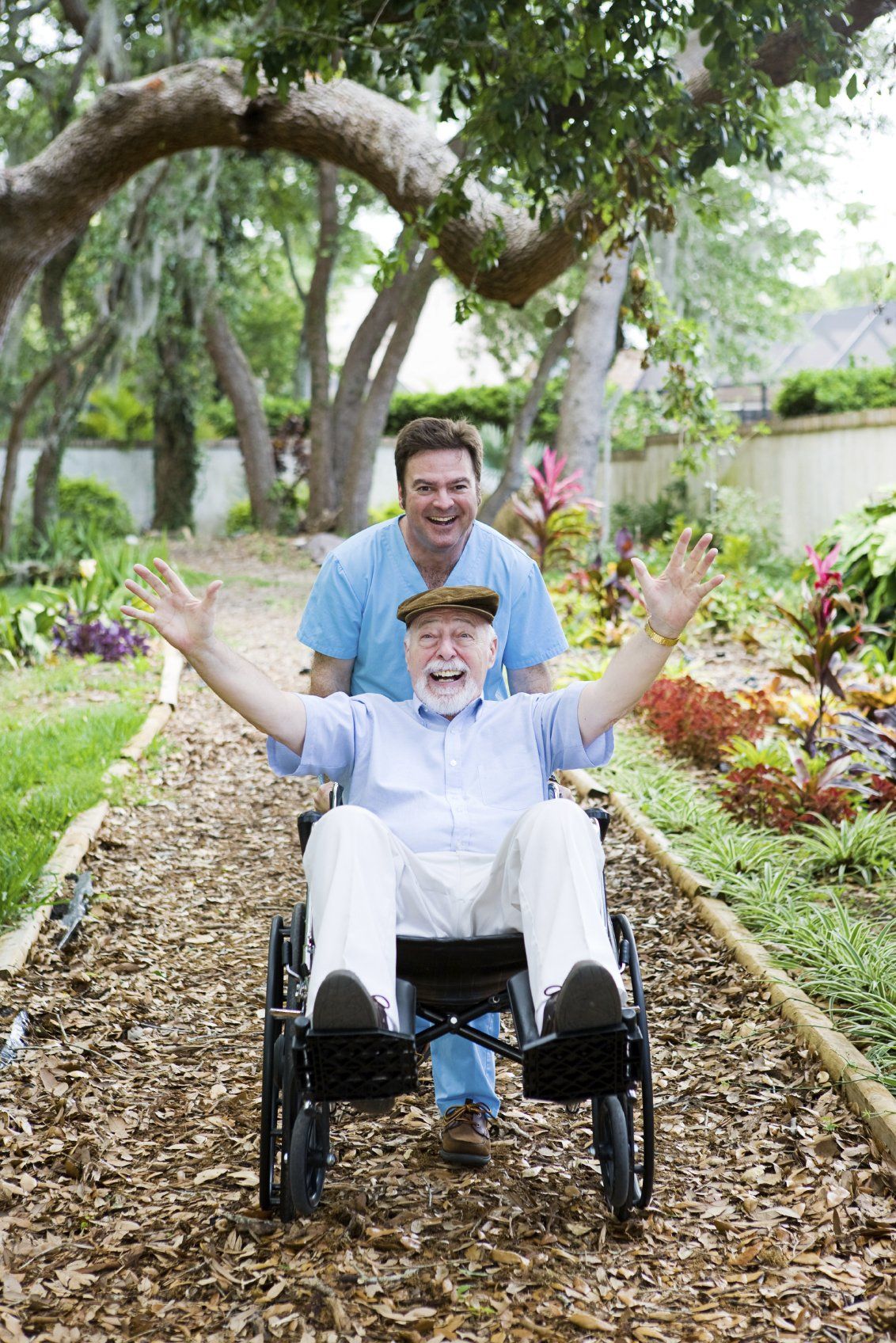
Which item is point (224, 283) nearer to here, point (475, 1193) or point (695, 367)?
point (695, 367)

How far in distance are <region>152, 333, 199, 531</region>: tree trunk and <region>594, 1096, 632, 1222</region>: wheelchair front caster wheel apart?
15.5 meters

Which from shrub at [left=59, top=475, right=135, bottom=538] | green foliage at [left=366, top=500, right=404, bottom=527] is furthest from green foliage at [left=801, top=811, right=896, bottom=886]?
shrub at [left=59, top=475, right=135, bottom=538]

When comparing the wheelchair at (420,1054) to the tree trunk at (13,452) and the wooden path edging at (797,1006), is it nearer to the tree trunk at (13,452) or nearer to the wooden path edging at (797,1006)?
the wooden path edging at (797,1006)

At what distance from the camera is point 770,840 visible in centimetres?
451

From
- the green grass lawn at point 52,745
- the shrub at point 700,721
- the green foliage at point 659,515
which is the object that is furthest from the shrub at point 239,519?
the shrub at point 700,721

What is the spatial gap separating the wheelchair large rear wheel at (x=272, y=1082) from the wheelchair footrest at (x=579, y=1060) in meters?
0.48

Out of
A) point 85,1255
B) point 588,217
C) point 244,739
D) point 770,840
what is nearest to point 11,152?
point 244,739

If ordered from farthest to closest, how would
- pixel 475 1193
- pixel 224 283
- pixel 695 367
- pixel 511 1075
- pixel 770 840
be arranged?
pixel 224 283 < pixel 695 367 < pixel 770 840 < pixel 511 1075 < pixel 475 1193

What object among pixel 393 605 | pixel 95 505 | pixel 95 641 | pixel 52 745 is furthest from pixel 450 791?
pixel 95 505

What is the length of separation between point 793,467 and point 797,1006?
960 centimetres

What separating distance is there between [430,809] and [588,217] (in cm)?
280

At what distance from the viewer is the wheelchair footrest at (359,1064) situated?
2.15 metres

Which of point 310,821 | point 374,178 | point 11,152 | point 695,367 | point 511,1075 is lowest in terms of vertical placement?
point 511,1075

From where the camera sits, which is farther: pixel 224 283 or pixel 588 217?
pixel 224 283
